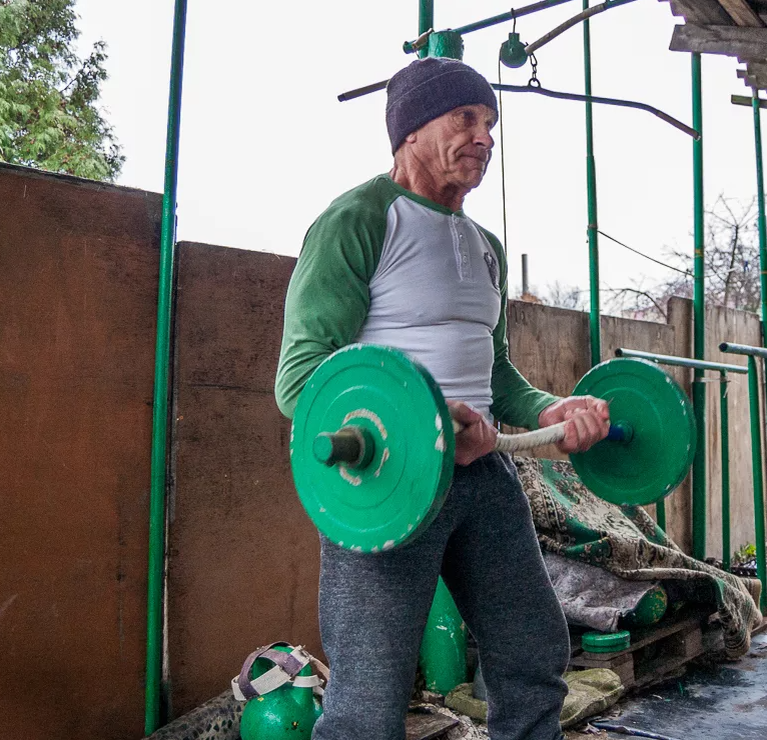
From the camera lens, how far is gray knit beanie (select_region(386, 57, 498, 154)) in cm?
138

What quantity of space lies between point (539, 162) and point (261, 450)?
32.9 ft

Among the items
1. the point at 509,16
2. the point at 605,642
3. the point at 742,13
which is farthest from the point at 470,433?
the point at 742,13

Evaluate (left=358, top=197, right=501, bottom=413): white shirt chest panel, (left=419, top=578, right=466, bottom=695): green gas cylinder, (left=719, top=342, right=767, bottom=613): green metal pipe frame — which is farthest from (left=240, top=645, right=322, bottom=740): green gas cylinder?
(left=719, top=342, right=767, bottom=613): green metal pipe frame

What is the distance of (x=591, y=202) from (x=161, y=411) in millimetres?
2404

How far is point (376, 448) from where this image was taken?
1.03 meters

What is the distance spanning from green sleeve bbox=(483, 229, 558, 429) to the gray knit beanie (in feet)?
0.85

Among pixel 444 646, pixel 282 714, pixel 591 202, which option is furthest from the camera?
pixel 591 202

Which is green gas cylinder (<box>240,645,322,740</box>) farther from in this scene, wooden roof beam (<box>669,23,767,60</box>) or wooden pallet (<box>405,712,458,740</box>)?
wooden roof beam (<box>669,23,767,60</box>)

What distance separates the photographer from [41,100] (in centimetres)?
1020

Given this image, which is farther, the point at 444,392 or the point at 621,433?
the point at 621,433

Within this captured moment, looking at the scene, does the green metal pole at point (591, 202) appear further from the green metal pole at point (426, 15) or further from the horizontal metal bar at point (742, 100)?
the green metal pole at point (426, 15)

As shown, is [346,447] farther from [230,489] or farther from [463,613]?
[230,489]

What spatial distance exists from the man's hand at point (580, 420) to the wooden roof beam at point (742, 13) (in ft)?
7.09

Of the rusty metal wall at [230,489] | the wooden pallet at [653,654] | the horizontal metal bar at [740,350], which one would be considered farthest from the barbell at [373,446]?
the horizontal metal bar at [740,350]
